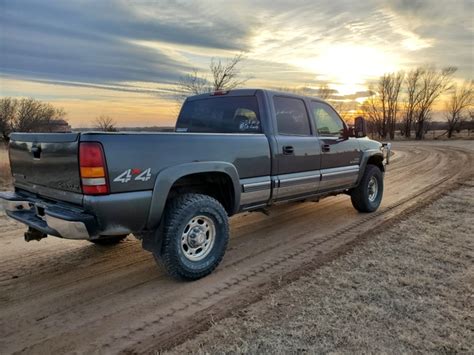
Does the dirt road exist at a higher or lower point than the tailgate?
lower

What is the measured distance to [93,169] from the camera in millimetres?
3082

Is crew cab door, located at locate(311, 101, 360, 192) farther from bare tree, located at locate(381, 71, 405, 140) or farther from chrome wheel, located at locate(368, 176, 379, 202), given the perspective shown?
bare tree, located at locate(381, 71, 405, 140)

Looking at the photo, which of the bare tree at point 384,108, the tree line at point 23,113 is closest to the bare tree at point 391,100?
the bare tree at point 384,108

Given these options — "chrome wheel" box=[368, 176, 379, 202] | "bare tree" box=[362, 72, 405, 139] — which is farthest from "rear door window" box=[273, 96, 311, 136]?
"bare tree" box=[362, 72, 405, 139]

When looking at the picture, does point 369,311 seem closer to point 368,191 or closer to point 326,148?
point 326,148

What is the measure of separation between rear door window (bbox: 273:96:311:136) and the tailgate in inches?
103

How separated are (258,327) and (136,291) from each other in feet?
4.51

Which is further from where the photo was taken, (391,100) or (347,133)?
(391,100)

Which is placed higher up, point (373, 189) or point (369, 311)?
point (373, 189)

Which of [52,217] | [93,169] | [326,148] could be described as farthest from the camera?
[326,148]

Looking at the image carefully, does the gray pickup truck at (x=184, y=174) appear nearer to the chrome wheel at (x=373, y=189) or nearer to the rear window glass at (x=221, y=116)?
the rear window glass at (x=221, y=116)

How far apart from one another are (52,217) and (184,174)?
4.03ft

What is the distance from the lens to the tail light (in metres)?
3.07

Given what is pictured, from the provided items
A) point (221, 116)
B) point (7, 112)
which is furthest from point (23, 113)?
point (221, 116)
